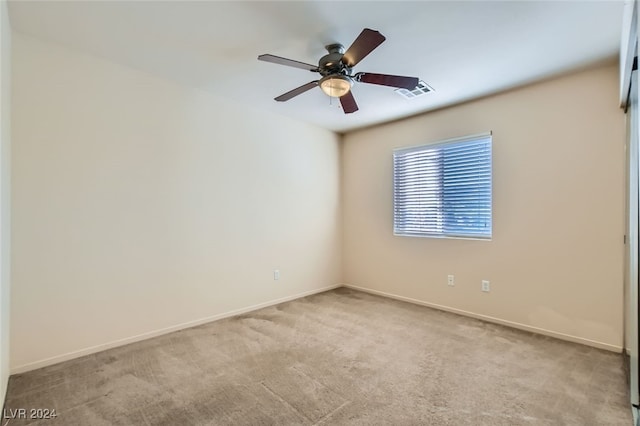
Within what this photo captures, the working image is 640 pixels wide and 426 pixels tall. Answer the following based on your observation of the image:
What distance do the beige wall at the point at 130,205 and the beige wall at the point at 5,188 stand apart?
125 mm

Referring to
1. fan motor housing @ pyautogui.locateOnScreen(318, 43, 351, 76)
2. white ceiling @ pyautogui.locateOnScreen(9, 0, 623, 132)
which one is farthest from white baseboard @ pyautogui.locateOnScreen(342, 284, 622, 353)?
fan motor housing @ pyautogui.locateOnScreen(318, 43, 351, 76)

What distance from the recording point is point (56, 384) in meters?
2.10

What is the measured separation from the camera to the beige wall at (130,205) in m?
2.30

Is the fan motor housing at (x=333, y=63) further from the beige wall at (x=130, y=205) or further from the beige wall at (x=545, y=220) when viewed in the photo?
the beige wall at (x=545, y=220)

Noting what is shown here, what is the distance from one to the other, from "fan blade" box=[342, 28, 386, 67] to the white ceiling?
256mm

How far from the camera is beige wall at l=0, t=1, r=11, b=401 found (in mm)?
1854

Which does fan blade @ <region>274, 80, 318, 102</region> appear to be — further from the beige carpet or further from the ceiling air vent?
the beige carpet

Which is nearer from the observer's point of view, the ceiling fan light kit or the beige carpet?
the beige carpet

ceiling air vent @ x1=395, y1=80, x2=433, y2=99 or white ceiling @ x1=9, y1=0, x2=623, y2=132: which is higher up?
white ceiling @ x1=9, y1=0, x2=623, y2=132

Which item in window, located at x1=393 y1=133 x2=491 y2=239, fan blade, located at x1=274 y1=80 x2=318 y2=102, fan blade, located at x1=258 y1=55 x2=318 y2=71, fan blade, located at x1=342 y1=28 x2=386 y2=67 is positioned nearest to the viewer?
fan blade, located at x1=342 y1=28 x2=386 y2=67

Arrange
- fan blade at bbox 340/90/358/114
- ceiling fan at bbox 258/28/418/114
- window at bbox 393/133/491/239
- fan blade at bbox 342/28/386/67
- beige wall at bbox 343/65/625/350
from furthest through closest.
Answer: window at bbox 393/133/491/239, beige wall at bbox 343/65/625/350, fan blade at bbox 340/90/358/114, ceiling fan at bbox 258/28/418/114, fan blade at bbox 342/28/386/67

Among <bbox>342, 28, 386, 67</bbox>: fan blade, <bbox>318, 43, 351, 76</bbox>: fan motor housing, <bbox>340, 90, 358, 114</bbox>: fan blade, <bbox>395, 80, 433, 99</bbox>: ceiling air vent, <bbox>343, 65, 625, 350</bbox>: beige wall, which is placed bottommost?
<bbox>343, 65, 625, 350</bbox>: beige wall

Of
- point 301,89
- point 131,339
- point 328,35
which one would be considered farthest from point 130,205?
point 328,35

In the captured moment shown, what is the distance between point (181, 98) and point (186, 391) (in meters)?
2.68
